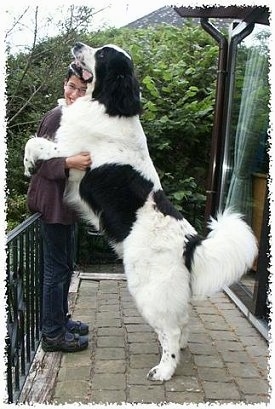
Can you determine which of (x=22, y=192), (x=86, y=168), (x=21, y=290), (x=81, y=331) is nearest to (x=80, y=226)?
(x=22, y=192)

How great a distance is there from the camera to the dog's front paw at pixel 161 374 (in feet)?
9.95

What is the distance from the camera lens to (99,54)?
3145mm

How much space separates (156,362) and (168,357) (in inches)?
11.9

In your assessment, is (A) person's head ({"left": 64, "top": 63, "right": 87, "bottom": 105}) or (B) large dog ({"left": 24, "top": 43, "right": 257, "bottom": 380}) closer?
(B) large dog ({"left": 24, "top": 43, "right": 257, "bottom": 380})

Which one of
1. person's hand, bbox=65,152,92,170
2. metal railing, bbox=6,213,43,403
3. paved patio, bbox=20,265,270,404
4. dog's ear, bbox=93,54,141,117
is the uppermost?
dog's ear, bbox=93,54,141,117

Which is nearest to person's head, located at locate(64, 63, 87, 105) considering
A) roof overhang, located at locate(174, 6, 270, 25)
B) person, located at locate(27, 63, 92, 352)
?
person, located at locate(27, 63, 92, 352)

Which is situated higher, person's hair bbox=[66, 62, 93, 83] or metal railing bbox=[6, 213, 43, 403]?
person's hair bbox=[66, 62, 93, 83]

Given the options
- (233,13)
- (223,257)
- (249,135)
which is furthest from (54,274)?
(233,13)

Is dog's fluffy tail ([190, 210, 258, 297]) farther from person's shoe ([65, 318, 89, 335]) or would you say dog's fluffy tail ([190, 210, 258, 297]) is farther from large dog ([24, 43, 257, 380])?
person's shoe ([65, 318, 89, 335])

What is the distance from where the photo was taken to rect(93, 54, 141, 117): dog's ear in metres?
3.06

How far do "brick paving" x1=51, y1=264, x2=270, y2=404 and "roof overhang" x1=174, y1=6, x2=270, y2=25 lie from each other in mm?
2460

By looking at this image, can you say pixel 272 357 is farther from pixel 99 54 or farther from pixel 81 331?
pixel 99 54

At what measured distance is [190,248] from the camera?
3020mm

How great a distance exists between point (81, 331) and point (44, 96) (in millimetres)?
3586
